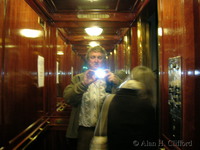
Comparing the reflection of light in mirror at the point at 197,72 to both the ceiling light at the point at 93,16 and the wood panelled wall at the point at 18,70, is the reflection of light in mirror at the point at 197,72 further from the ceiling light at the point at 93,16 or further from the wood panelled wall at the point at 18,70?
the ceiling light at the point at 93,16

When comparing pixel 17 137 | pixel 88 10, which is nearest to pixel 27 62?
pixel 17 137

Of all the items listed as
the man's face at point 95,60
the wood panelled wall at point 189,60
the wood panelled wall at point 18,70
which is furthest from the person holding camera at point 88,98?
the wood panelled wall at point 189,60

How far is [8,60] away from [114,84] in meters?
0.94

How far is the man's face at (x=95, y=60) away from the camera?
178cm

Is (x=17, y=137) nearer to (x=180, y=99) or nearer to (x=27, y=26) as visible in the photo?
(x=27, y=26)

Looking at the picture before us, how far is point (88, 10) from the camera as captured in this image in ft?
7.94

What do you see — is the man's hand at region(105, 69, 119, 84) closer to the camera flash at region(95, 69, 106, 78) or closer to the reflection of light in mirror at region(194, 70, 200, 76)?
the camera flash at region(95, 69, 106, 78)

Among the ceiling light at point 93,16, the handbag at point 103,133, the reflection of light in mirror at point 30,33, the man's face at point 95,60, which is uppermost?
the ceiling light at point 93,16

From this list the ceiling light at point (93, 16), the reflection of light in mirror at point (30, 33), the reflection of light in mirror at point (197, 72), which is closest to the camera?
the reflection of light in mirror at point (197, 72)

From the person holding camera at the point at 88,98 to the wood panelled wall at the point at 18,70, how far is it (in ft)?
1.29

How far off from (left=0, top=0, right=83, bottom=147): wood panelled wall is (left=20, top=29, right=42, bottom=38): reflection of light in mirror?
0.03 metres

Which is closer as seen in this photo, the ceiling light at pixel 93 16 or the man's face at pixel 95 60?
the man's face at pixel 95 60

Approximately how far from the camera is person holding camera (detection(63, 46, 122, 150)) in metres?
1.57

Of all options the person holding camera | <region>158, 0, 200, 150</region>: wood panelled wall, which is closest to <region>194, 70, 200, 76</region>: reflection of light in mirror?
<region>158, 0, 200, 150</region>: wood panelled wall
